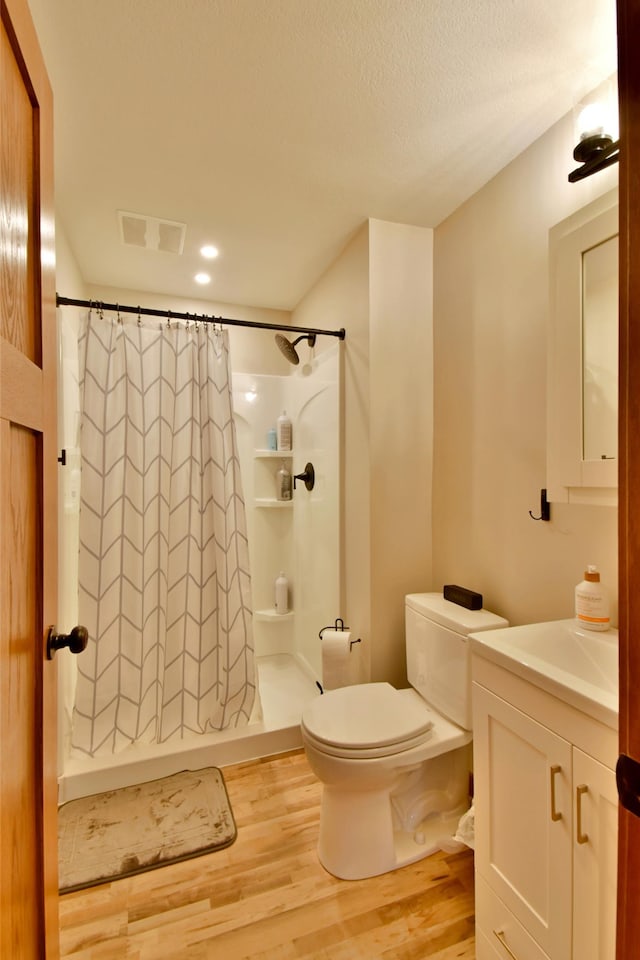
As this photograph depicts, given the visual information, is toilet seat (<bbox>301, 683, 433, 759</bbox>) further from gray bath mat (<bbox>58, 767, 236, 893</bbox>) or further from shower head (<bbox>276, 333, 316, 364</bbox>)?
shower head (<bbox>276, 333, 316, 364</bbox>)

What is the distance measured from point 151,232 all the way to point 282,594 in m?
2.23

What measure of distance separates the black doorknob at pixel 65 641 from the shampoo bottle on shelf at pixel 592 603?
1.26 m

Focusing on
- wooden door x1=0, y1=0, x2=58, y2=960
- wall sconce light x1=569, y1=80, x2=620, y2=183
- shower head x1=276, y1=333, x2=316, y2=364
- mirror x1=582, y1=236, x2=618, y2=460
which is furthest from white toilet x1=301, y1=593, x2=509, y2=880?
shower head x1=276, y1=333, x2=316, y2=364

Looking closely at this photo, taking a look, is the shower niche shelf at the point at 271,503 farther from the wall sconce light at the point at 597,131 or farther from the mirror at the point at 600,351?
the wall sconce light at the point at 597,131

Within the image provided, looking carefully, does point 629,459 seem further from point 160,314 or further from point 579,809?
point 160,314

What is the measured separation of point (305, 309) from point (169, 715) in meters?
2.48

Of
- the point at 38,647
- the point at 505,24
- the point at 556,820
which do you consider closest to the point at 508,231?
the point at 505,24

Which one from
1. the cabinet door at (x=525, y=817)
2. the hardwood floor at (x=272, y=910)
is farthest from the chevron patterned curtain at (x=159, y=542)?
the cabinet door at (x=525, y=817)

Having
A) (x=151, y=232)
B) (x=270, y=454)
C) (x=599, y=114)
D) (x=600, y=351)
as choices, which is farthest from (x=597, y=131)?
(x=270, y=454)

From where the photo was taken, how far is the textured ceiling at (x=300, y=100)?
113 cm

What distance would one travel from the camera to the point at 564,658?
1175 mm

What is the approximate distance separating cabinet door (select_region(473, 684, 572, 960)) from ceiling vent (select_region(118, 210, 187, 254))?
2260 mm

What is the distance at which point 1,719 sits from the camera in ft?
1.91

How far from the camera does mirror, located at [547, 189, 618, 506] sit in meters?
1.20
